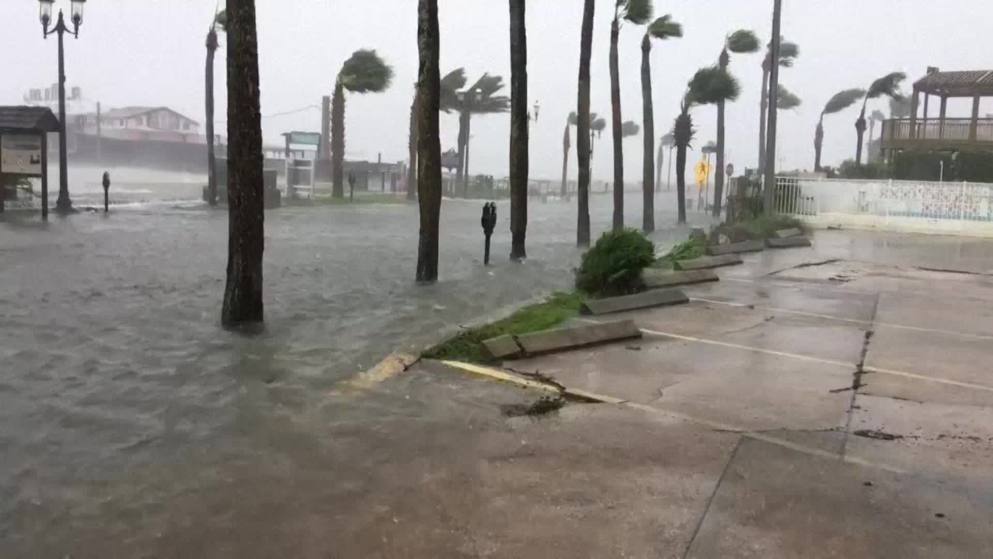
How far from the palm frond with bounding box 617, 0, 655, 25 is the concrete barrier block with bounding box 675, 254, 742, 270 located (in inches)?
404

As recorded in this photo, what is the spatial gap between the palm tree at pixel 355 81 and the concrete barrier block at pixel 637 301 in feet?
129

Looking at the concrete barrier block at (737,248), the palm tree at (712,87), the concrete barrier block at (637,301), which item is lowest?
the concrete barrier block at (637,301)

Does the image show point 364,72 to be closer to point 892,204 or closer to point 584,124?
point 584,124

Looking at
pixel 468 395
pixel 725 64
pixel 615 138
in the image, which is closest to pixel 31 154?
pixel 615 138

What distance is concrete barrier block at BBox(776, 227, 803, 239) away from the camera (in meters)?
22.8

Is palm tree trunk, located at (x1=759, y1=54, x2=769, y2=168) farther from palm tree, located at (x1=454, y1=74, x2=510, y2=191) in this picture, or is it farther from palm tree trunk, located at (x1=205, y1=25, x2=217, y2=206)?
palm tree trunk, located at (x1=205, y1=25, x2=217, y2=206)

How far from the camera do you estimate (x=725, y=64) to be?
1801 inches

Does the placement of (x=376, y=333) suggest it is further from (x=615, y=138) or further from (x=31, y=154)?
(x=31, y=154)

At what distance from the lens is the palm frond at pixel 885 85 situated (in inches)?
1612

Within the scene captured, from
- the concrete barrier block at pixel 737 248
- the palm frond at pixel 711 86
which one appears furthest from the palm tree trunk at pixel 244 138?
→ the palm frond at pixel 711 86

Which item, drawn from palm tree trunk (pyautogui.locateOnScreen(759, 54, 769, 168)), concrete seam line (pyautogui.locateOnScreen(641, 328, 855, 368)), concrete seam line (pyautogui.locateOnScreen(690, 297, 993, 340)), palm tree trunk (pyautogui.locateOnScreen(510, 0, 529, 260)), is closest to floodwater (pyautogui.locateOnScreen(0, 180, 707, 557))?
Result: palm tree trunk (pyautogui.locateOnScreen(510, 0, 529, 260))

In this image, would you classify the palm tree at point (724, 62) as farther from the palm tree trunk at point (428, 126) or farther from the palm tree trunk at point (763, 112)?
the palm tree trunk at point (428, 126)

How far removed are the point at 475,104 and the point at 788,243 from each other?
151ft

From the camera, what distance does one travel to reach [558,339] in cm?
862
